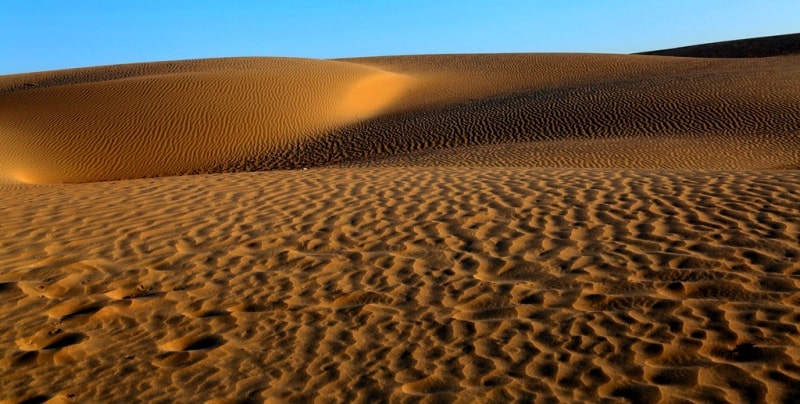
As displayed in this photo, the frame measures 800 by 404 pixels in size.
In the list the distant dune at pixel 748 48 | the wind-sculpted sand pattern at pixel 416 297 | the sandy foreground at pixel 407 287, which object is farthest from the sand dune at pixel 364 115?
the distant dune at pixel 748 48

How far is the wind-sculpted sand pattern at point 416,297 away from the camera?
388cm

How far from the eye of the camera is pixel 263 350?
436cm

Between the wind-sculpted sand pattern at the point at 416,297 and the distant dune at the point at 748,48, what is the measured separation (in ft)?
151

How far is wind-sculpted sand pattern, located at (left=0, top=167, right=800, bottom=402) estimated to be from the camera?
12.7 ft

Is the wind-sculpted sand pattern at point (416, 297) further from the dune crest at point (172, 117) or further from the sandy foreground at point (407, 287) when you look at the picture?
the dune crest at point (172, 117)

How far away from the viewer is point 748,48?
5062cm

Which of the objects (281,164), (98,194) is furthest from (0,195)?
(281,164)

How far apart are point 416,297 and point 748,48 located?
52536mm

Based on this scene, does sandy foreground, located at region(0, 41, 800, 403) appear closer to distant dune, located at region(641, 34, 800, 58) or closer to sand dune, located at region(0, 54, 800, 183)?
sand dune, located at region(0, 54, 800, 183)

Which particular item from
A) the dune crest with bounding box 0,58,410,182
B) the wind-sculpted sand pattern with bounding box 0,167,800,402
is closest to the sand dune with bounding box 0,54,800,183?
the dune crest with bounding box 0,58,410,182

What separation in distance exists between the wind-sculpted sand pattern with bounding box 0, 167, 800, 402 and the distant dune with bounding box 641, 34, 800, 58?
4612 cm

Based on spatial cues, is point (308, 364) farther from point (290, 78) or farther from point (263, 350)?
point (290, 78)

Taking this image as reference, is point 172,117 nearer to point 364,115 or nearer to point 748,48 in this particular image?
point 364,115

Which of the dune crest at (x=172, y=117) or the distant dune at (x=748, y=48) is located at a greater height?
the dune crest at (x=172, y=117)
